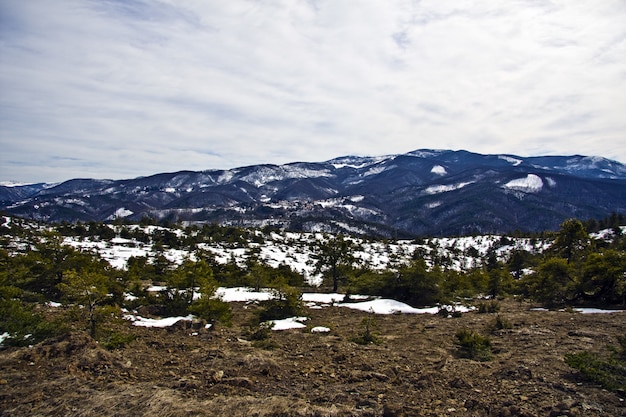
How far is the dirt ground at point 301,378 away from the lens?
7098mm

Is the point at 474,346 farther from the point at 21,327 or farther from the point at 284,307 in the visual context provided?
the point at 21,327

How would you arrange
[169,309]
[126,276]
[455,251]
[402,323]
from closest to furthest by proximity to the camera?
[402,323], [169,309], [126,276], [455,251]

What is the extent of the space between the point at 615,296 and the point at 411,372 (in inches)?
729

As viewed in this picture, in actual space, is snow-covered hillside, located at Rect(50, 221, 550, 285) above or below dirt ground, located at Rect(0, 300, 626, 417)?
below

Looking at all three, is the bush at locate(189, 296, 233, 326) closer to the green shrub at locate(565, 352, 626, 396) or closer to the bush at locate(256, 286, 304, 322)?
the bush at locate(256, 286, 304, 322)

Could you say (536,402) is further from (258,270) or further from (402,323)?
(258,270)

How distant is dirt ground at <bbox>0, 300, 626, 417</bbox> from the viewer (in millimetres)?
7098

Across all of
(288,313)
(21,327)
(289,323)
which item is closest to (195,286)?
(288,313)

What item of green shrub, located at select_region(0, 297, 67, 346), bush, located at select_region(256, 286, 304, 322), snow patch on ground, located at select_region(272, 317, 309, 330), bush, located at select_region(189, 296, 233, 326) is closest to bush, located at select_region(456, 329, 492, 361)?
snow patch on ground, located at select_region(272, 317, 309, 330)

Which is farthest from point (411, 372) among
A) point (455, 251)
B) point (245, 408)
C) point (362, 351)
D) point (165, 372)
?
point (455, 251)

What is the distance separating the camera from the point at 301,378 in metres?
9.15

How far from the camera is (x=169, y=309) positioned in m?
20.4

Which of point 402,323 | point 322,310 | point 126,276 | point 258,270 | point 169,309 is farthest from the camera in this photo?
point 258,270

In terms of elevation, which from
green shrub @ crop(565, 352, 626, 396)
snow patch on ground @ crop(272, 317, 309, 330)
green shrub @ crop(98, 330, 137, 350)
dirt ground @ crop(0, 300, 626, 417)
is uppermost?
green shrub @ crop(565, 352, 626, 396)
